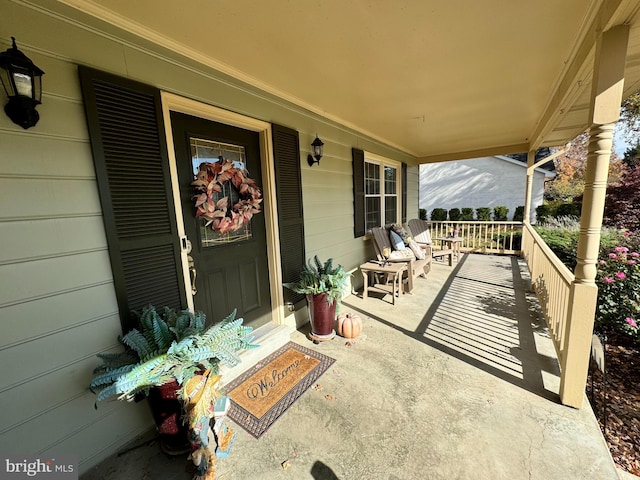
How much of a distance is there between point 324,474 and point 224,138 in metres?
2.55

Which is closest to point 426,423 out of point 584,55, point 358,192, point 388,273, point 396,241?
point 388,273

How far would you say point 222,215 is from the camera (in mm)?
2160

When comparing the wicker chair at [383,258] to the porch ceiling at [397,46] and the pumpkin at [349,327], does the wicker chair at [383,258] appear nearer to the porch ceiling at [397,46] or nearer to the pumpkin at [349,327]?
the pumpkin at [349,327]

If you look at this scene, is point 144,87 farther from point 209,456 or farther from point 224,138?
point 209,456

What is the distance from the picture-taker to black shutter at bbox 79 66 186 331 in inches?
58.3

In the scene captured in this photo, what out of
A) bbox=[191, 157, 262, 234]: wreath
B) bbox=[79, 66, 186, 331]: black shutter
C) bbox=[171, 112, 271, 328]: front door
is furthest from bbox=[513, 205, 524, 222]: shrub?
bbox=[79, 66, 186, 331]: black shutter

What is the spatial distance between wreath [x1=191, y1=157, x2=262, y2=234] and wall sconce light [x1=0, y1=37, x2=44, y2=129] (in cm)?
91

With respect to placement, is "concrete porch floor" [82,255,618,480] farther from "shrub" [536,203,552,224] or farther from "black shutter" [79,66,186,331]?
"shrub" [536,203,552,224]

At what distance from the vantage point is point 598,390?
2.47 metres

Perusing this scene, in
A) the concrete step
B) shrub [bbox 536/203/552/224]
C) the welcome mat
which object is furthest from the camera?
shrub [bbox 536/203/552/224]

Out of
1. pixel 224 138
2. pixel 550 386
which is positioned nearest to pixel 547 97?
pixel 550 386

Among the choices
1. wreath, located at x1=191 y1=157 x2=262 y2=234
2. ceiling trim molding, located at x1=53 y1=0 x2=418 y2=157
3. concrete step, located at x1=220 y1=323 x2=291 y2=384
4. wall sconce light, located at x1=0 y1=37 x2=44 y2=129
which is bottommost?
concrete step, located at x1=220 y1=323 x2=291 y2=384

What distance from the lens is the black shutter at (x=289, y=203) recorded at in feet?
8.82
